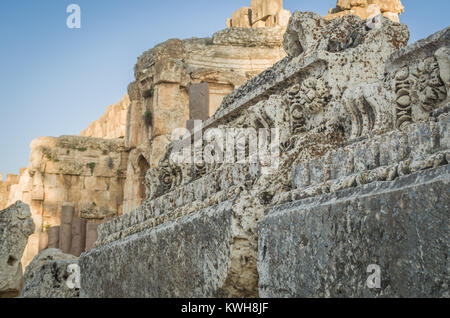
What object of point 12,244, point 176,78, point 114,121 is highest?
point 114,121

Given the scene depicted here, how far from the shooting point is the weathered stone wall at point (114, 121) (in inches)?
1037

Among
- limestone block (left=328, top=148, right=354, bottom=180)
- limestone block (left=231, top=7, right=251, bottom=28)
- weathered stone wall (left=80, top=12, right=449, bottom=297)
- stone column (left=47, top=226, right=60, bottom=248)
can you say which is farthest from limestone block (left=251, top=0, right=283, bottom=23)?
limestone block (left=328, top=148, right=354, bottom=180)

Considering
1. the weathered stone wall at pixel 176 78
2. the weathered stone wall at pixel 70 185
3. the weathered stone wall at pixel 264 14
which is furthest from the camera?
the weathered stone wall at pixel 264 14

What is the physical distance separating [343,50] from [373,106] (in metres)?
0.96

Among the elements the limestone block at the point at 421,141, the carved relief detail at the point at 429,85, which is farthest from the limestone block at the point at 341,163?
the carved relief detail at the point at 429,85

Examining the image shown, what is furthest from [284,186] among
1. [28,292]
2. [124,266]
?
[28,292]

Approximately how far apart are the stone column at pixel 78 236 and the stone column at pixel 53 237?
54 centimetres

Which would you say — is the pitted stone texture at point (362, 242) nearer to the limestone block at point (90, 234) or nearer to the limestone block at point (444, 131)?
the limestone block at point (444, 131)

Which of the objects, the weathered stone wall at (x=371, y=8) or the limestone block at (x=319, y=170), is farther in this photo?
the weathered stone wall at (x=371, y=8)

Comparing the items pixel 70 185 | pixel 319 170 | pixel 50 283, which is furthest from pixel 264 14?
pixel 319 170

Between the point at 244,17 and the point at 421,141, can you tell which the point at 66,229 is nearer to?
the point at 244,17

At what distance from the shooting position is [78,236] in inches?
764

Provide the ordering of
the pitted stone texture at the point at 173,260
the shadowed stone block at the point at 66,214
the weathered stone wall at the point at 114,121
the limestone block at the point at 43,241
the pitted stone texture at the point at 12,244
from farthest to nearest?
the weathered stone wall at the point at 114,121 → the shadowed stone block at the point at 66,214 → the limestone block at the point at 43,241 → the pitted stone texture at the point at 12,244 → the pitted stone texture at the point at 173,260

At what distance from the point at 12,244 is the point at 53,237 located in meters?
10.4
